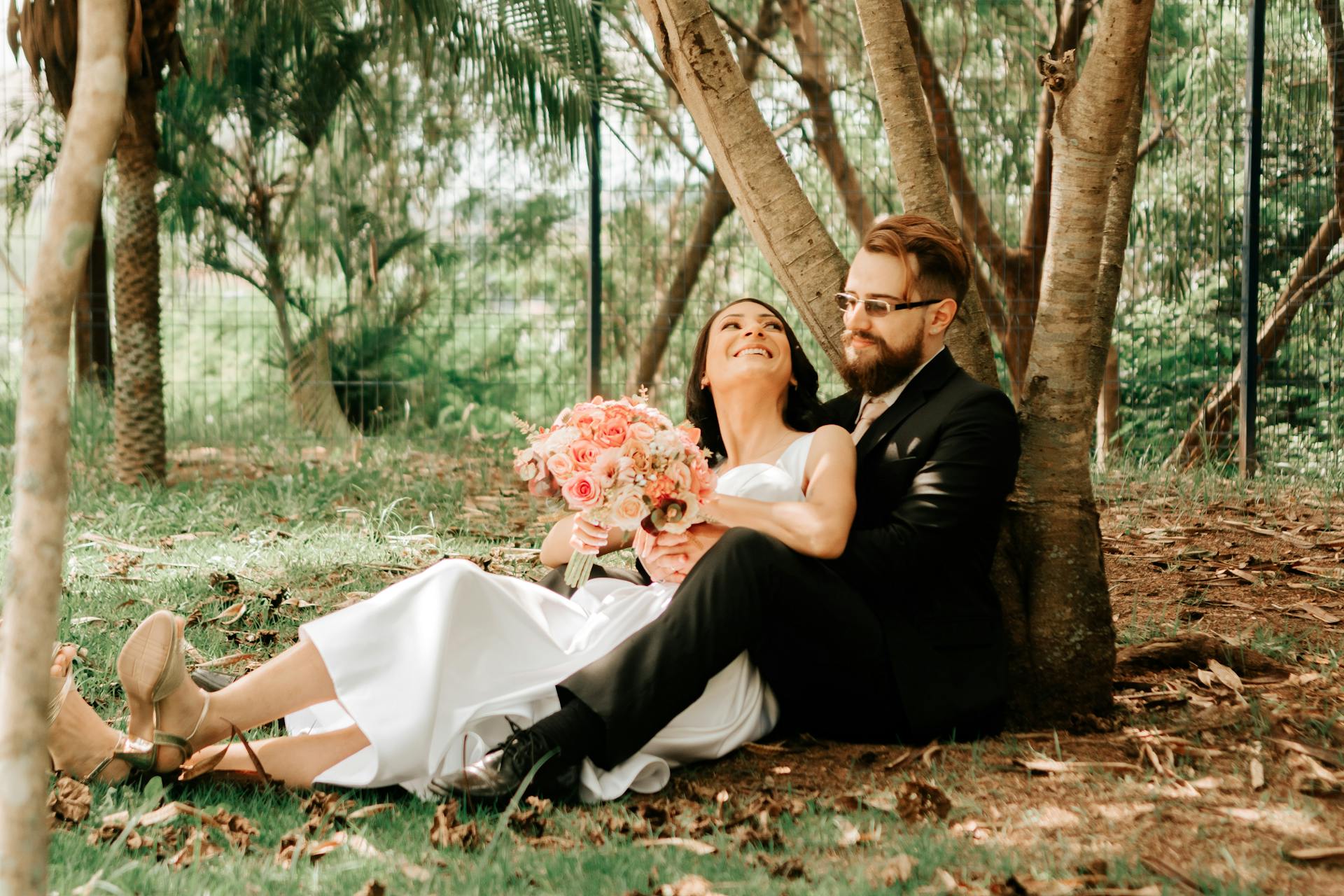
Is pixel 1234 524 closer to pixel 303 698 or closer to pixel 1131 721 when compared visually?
pixel 1131 721

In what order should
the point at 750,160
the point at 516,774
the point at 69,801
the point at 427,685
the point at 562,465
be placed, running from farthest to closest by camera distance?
the point at 750,160
the point at 562,465
the point at 427,685
the point at 516,774
the point at 69,801

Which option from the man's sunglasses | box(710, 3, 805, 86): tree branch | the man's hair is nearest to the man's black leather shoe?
the man's sunglasses

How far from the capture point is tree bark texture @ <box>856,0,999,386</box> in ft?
13.5

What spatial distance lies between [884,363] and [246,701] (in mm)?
2094

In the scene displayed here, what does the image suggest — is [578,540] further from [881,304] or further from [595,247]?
[595,247]

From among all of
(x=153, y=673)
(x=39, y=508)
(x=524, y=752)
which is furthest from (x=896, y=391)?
(x=39, y=508)

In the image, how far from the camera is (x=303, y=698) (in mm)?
3338

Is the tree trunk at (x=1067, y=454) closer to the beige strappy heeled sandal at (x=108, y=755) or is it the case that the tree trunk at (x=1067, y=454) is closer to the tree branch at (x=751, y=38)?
the beige strappy heeled sandal at (x=108, y=755)

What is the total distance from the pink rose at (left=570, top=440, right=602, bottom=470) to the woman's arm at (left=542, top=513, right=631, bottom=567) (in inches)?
6.7

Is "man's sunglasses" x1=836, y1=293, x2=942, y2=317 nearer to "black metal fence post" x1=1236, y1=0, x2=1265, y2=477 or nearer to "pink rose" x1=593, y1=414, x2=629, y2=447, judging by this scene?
"pink rose" x1=593, y1=414, x2=629, y2=447

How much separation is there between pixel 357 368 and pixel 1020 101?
19.9ft

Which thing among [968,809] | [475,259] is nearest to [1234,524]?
[968,809]

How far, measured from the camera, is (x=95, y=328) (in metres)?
11.6

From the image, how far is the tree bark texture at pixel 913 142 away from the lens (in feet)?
13.5
